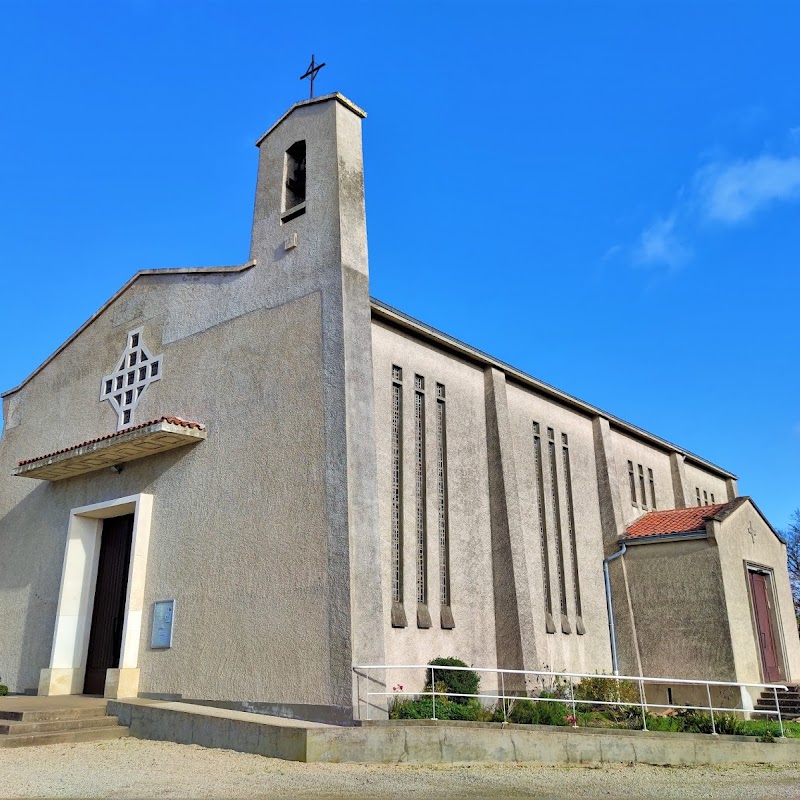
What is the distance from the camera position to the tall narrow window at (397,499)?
13.2m

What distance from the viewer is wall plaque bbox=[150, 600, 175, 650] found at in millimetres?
13383

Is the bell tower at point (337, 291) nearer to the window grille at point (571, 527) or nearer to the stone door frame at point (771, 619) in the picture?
the window grille at point (571, 527)

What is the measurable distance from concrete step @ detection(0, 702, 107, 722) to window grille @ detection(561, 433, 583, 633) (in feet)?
33.4

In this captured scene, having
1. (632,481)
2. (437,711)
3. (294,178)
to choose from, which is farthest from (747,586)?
(294,178)

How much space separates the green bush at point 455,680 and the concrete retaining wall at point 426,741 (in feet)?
6.49

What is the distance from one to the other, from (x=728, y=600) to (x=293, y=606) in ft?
33.9

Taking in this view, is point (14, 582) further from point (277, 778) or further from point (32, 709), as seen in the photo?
point (277, 778)

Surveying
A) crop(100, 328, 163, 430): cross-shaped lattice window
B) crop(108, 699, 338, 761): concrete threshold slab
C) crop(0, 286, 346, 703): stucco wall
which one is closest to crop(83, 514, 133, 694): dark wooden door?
crop(0, 286, 346, 703): stucco wall

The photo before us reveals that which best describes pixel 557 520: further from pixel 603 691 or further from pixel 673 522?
pixel 603 691

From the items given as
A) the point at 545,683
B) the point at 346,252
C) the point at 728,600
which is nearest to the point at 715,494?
the point at 728,600

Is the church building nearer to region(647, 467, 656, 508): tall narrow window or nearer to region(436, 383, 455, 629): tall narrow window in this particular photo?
region(436, 383, 455, 629): tall narrow window

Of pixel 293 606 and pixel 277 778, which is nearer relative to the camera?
pixel 277 778

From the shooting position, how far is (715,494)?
26.8 m

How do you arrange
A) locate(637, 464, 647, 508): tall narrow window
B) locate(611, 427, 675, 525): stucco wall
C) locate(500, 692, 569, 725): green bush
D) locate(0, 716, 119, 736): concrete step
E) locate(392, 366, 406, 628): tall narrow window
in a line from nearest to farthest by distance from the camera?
1. locate(0, 716, 119, 736): concrete step
2. locate(500, 692, 569, 725): green bush
3. locate(392, 366, 406, 628): tall narrow window
4. locate(611, 427, 675, 525): stucco wall
5. locate(637, 464, 647, 508): tall narrow window
